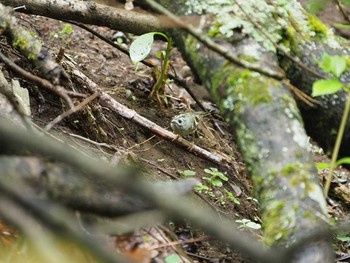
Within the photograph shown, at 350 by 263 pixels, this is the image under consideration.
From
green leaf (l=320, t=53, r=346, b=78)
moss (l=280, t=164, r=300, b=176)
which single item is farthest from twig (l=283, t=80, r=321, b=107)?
moss (l=280, t=164, r=300, b=176)

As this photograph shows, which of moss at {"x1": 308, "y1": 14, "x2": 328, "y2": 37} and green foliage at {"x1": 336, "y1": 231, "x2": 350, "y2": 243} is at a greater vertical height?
moss at {"x1": 308, "y1": 14, "x2": 328, "y2": 37}

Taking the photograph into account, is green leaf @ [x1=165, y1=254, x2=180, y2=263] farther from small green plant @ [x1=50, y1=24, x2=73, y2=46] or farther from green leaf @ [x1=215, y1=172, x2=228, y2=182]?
small green plant @ [x1=50, y1=24, x2=73, y2=46]

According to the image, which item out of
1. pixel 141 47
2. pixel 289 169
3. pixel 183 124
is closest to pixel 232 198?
pixel 183 124

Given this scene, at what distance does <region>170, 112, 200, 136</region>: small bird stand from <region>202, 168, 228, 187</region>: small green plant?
0.84 ft

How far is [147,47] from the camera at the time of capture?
9.58 ft

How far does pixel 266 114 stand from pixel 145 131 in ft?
4.27

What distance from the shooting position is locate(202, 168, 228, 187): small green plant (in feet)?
9.67

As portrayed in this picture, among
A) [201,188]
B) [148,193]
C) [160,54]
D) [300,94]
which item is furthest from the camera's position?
[160,54]

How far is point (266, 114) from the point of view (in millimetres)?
1946

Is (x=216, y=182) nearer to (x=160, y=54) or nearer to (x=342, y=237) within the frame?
(x=342, y=237)

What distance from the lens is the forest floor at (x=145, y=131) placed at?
2469mm

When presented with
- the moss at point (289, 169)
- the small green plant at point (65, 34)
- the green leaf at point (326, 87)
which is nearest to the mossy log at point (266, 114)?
the moss at point (289, 169)

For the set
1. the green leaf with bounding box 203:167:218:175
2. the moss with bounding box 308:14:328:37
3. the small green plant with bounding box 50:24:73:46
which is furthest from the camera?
the small green plant with bounding box 50:24:73:46

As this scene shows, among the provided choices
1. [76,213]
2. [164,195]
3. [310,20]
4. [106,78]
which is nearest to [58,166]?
[76,213]
